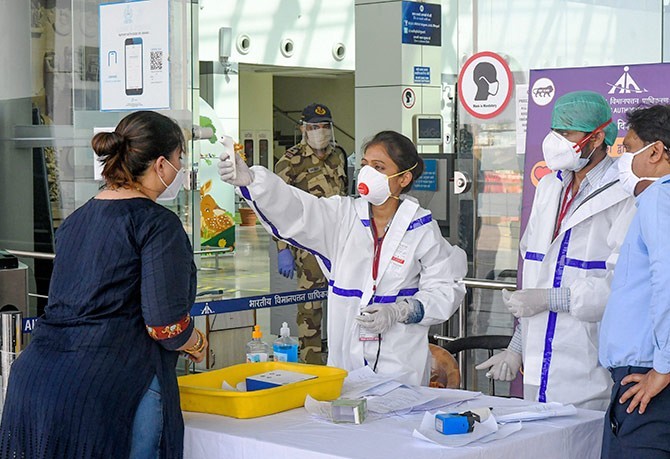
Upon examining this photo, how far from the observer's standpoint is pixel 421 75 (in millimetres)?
11047

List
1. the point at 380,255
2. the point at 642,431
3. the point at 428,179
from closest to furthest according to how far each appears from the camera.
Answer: the point at 642,431, the point at 380,255, the point at 428,179

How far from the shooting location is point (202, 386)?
10.7 ft

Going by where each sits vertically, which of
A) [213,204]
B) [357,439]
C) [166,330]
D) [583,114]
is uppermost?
[583,114]

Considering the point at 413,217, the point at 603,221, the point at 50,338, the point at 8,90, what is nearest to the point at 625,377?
the point at 603,221

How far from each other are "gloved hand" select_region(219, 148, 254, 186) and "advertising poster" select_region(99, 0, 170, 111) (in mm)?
1750

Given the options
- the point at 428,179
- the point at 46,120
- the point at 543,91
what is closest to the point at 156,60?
the point at 46,120

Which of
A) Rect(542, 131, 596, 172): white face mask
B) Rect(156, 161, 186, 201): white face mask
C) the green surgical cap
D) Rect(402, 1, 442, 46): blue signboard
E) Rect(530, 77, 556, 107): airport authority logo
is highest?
Rect(402, 1, 442, 46): blue signboard

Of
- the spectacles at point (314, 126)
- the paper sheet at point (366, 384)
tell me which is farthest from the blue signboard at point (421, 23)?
the paper sheet at point (366, 384)

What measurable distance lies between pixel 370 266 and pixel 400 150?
42cm

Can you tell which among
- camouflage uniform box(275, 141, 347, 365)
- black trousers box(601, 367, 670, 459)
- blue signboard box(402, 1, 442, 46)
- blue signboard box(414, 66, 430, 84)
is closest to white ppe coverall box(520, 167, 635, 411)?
black trousers box(601, 367, 670, 459)

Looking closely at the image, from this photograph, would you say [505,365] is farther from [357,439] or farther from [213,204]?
[213,204]

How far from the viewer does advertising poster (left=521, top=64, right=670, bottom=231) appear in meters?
4.43

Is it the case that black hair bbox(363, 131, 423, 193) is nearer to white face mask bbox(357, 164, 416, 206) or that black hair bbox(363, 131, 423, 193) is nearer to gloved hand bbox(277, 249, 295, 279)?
white face mask bbox(357, 164, 416, 206)

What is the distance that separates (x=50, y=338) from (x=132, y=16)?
297 centimetres
